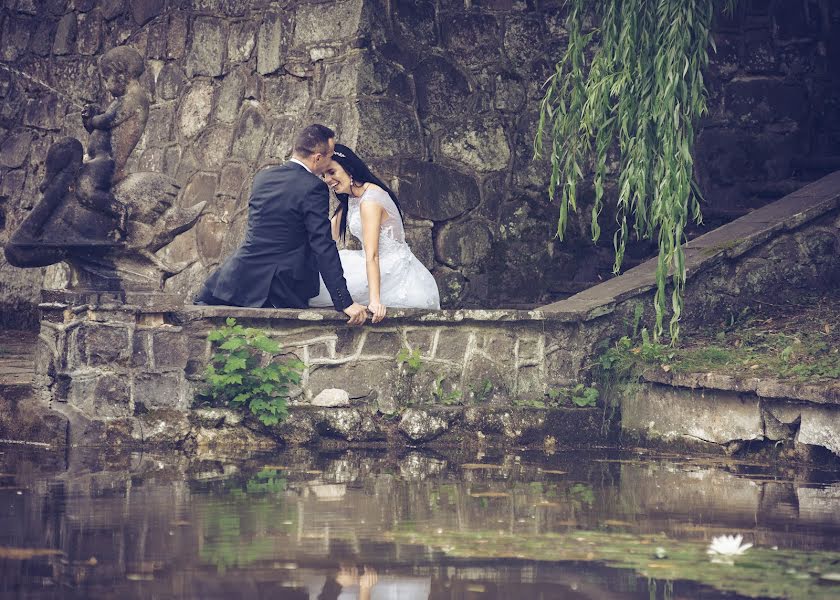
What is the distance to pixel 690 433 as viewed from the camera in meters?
8.50

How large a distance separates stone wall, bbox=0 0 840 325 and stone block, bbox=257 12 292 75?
0.05 ft

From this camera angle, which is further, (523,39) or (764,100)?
(764,100)

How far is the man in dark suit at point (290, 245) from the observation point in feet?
27.7

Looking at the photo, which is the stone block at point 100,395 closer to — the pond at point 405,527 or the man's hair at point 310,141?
the pond at point 405,527

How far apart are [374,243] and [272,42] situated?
8.77 ft

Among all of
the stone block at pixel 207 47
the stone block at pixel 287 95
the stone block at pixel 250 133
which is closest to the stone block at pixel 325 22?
the stone block at pixel 287 95

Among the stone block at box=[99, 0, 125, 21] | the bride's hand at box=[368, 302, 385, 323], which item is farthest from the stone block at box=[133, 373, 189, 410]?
the stone block at box=[99, 0, 125, 21]

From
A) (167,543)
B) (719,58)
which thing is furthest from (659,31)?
(167,543)

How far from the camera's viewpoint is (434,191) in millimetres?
10422

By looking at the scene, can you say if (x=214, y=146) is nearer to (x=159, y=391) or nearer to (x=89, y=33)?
(x=89, y=33)

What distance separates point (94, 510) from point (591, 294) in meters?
4.41

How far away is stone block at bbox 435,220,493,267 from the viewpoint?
10516 millimetres

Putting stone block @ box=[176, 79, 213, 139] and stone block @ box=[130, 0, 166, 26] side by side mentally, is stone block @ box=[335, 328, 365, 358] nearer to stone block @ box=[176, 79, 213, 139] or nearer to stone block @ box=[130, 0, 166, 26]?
stone block @ box=[176, 79, 213, 139]

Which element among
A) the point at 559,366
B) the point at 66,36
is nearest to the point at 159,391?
the point at 559,366
